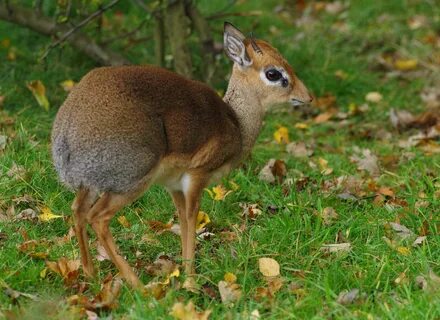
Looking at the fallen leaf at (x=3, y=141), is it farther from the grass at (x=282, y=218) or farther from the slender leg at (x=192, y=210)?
the slender leg at (x=192, y=210)

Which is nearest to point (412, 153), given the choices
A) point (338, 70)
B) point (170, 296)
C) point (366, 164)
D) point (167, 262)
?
point (366, 164)

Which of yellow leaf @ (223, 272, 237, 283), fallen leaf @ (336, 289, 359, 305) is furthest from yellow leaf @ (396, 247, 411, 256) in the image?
yellow leaf @ (223, 272, 237, 283)

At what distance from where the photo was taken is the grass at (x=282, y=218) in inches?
146

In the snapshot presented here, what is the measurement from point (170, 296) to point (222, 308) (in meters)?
0.23

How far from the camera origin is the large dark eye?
4.55 m

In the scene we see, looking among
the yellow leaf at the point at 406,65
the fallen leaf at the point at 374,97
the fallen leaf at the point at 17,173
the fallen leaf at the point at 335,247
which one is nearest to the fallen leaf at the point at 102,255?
the fallen leaf at the point at 17,173

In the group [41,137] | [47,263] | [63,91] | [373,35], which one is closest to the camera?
[47,263]

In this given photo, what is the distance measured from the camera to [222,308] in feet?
12.3

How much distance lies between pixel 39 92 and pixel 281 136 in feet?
5.54

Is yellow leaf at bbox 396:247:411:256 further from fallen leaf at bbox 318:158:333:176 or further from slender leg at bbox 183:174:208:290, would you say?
fallen leaf at bbox 318:158:333:176

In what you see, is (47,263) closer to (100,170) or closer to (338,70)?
(100,170)

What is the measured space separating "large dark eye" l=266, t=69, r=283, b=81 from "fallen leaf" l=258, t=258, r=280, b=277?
0.97 metres

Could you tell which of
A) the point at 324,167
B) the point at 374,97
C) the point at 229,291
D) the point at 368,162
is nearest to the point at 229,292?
the point at 229,291

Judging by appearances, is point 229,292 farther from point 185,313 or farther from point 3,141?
point 3,141
